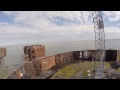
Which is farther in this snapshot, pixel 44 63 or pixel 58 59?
pixel 58 59

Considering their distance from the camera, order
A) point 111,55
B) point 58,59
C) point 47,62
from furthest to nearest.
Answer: point 111,55 → point 58,59 → point 47,62

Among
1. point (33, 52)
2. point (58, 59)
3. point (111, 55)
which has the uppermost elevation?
point (33, 52)

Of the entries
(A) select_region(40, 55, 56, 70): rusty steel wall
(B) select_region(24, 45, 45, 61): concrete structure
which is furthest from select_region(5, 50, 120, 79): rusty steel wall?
(B) select_region(24, 45, 45, 61): concrete structure

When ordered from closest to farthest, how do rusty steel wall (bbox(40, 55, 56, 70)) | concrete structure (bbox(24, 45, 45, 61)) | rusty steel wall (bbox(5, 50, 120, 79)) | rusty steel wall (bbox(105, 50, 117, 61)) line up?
1. rusty steel wall (bbox(5, 50, 120, 79))
2. rusty steel wall (bbox(40, 55, 56, 70))
3. concrete structure (bbox(24, 45, 45, 61))
4. rusty steel wall (bbox(105, 50, 117, 61))

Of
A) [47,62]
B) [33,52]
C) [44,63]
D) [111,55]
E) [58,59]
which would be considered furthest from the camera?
[111,55]

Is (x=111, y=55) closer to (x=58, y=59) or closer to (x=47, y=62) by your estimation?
(x=58, y=59)

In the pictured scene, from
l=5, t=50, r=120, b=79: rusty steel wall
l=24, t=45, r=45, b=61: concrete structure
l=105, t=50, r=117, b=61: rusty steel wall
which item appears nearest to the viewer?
l=5, t=50, r=120, b=79: rusty steel wall

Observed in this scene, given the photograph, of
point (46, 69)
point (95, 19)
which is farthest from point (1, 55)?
point (95, 19)

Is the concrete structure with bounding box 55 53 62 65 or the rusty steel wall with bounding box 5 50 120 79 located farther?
the concrete structure with bounding box 55 53 62 65

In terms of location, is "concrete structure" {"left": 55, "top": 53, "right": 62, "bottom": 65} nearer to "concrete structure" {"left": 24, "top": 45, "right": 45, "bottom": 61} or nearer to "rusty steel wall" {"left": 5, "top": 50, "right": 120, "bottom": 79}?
"rusty steel wall" {"left": 5, "top": 50, "right": 120, "bottom": 79}

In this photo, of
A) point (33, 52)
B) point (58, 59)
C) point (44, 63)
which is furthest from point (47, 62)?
point (33, 52)
